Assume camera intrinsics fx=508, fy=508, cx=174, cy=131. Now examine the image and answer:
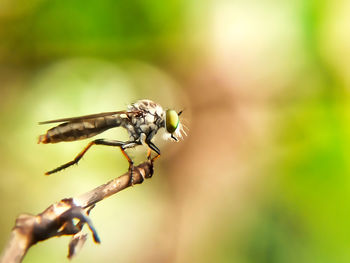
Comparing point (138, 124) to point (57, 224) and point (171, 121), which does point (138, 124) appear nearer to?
point (171, 121)

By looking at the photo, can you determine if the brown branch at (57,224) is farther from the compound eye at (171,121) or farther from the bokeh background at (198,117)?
the bokeh background at (198,117)

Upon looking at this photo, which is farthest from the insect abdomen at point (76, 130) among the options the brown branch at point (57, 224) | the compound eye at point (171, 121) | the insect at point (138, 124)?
the brown branch at point (57, 224)

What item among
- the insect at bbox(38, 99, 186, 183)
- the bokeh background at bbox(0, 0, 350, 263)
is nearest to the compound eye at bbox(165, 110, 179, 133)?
the insect at bbox(38, 99, 186, 183)

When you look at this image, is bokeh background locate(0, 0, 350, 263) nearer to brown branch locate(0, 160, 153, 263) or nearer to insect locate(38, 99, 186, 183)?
insect locate(38, 99, 186, 183)

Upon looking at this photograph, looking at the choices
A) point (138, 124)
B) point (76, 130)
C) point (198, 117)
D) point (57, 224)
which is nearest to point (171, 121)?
point (138, 124)

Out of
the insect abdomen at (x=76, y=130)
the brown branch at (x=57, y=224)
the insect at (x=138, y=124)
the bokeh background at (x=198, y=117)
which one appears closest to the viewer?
the brown branch at (x=57, y=224)
